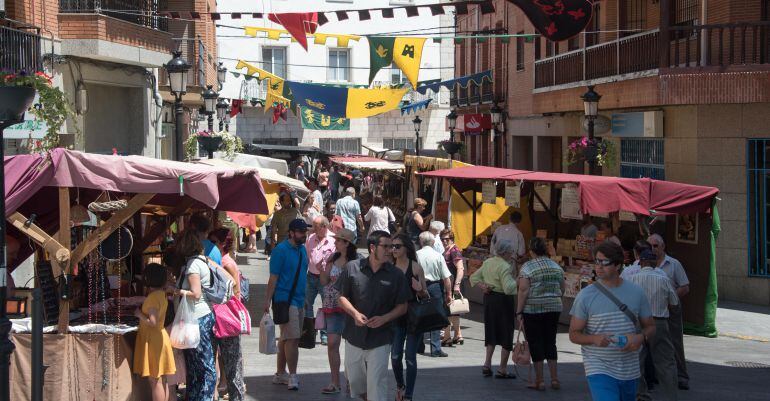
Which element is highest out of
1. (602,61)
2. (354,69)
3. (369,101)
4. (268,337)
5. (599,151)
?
(354,69)

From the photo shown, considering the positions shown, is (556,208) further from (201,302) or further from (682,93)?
(201,302)

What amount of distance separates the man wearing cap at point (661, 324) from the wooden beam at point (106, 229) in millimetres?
4546

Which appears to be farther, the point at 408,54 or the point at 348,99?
the point at 348,99

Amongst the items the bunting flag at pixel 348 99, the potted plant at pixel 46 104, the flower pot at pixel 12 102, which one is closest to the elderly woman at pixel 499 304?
the potted plant at pixel 46 104

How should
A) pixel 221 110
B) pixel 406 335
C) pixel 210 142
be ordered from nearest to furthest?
pixel 406 335, pixel 210 142, pixel 221 110

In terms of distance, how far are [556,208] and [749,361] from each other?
612cm

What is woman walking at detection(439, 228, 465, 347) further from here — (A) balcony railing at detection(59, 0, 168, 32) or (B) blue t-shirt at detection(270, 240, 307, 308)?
(A) balcony railing at detection(59, 0, 168, 32)

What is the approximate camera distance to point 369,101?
2750 cm

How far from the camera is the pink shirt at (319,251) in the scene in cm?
1251

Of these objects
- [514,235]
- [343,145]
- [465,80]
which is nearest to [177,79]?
[514,235]

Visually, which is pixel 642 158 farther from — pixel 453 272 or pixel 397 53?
pixel 453 272

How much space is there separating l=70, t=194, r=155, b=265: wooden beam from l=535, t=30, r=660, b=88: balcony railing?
1318cm

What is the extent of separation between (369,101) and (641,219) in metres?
13.3

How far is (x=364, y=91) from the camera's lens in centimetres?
2739
